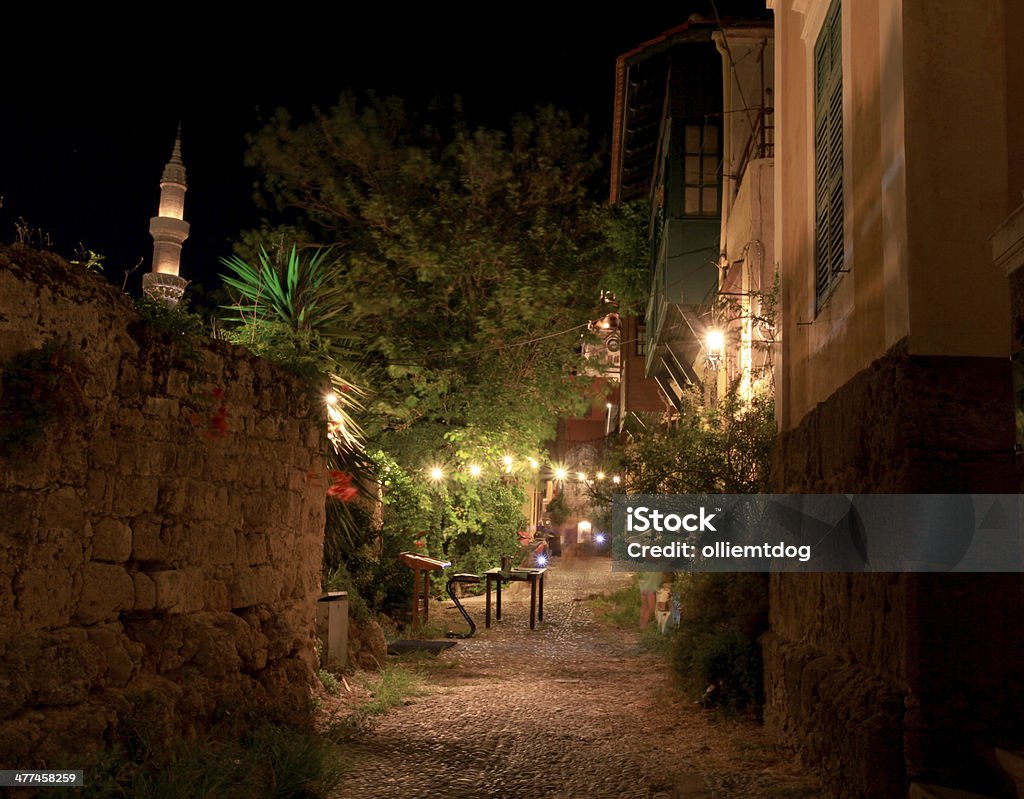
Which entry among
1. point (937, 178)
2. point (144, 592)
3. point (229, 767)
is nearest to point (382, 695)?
point (229, 767)

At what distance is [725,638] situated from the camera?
8.41 meters

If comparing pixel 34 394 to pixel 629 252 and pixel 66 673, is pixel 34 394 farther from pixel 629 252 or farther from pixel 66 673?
pixel 629 252

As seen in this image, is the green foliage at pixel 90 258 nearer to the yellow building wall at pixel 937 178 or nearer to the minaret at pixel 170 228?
the yellow building wall at pixel 937 178

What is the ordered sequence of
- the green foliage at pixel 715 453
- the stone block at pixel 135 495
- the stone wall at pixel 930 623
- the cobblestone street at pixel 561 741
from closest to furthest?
the stone wall at pixel 930 623, the stone block at pixel 135 495, the cobblestone street at pixel 561 741, the green foliage at pixel 715 453

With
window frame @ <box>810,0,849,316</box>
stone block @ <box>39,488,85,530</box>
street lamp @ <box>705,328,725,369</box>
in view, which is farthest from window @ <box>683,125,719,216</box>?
stone block @ <box>39,488,85,530</box>

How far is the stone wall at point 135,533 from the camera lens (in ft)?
14.6

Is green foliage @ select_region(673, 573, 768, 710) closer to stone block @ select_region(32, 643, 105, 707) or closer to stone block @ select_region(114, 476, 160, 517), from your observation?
stone block @ select_region(114, 476, 160, 517)

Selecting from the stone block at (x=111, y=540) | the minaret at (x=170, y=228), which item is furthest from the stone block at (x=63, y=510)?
the minaret at (x=170, y=228)

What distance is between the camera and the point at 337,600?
9.27 meters

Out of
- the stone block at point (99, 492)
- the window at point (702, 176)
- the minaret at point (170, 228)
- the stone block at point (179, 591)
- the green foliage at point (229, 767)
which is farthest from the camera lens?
the minaret at point (170, 228)

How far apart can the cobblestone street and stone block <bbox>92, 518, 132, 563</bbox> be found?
2081mm

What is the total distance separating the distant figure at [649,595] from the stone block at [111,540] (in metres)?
10.2

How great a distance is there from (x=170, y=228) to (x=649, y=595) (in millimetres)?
13149

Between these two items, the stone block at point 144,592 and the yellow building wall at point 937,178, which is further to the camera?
the stone block at point 144,592
